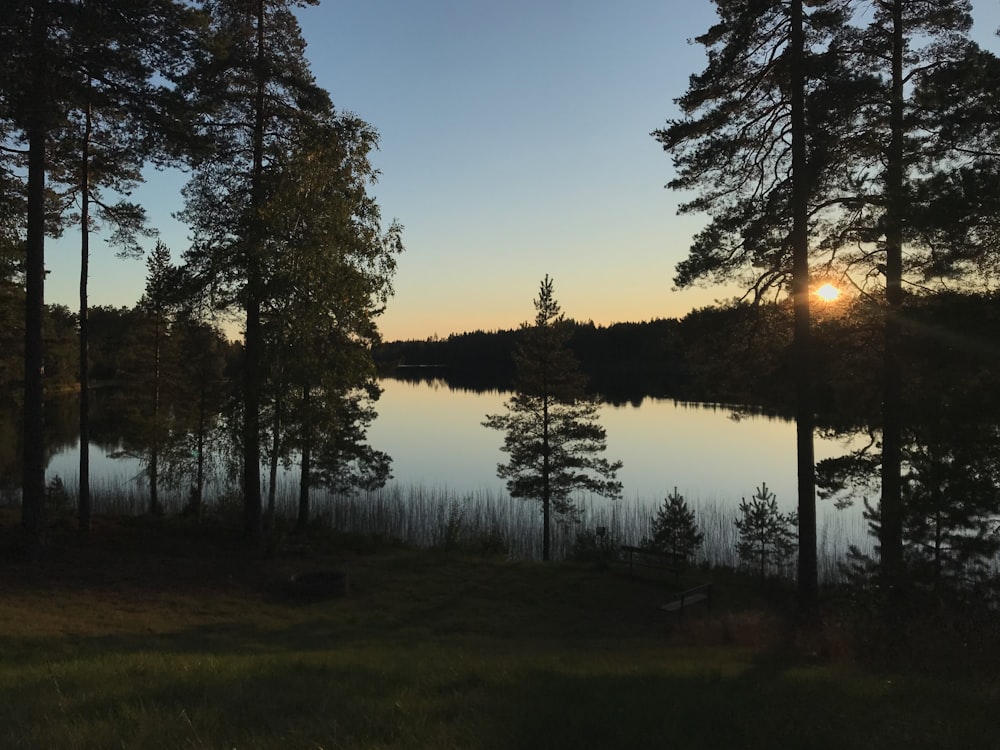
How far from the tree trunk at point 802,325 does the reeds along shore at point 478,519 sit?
8.61m

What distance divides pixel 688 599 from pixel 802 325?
646cm

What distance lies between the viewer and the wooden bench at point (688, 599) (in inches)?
571

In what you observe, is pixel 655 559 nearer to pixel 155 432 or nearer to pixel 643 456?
pixel 155 432

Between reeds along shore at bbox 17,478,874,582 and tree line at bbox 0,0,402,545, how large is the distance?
7.91 metres

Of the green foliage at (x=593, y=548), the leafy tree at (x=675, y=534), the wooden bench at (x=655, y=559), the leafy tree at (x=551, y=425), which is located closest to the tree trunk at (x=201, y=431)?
the leafy tree at (x=551, y=425)

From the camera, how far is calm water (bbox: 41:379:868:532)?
33469mm

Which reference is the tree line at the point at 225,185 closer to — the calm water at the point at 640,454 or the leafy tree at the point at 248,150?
the leafy tree at the point at 248,150

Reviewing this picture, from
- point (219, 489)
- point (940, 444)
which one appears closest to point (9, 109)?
point (940, 444)

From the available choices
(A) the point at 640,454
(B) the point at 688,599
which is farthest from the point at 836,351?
(A) the point at 640,454

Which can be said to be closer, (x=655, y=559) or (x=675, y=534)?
(x=655, y=559)

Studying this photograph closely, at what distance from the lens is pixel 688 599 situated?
14.9m

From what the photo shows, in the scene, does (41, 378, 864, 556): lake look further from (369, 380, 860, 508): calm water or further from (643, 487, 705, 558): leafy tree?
(643, 487, 705, 558): leafy tree

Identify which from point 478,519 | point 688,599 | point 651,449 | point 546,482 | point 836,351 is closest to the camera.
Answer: point 836,351

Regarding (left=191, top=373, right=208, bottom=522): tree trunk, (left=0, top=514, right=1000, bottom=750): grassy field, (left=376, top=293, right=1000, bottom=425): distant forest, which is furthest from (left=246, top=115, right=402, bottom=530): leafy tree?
(left=191, top=373, right=208, bottom=522): tree trunk
